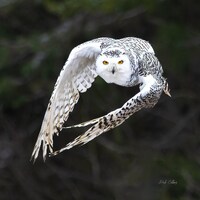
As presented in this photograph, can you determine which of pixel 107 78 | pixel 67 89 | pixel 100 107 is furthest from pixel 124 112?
pixel 100 107

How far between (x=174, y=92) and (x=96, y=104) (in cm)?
93

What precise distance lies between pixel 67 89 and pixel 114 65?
2.96 ft

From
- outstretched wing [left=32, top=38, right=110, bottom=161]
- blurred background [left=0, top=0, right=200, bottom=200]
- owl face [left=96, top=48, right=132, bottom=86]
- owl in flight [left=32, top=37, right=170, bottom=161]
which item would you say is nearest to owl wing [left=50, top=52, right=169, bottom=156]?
owl in flight [left=32, top=37, right=170, bottom=161]

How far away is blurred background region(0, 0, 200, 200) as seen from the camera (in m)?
9.97

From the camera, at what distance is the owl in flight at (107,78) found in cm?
566

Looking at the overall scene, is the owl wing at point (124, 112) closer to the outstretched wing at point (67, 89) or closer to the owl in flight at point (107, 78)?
Result: the owl in flight at point (107, 78)

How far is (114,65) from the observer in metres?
5.70

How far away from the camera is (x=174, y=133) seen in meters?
11.6

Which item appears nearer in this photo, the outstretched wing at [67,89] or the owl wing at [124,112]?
the owl wing at [124,112]

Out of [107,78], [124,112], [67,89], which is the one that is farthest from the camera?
[67,89]

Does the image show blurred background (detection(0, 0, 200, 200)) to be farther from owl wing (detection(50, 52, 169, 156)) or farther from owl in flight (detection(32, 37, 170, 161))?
owl wing (detection(50, 52, 169, 156))

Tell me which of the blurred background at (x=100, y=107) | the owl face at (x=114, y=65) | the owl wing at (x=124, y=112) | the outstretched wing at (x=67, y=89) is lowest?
the blurred background at (x=100, y=107)

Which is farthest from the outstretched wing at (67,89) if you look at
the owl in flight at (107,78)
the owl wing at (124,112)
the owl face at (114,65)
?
the owl wing at (124,112)

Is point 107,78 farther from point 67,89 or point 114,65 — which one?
point 67,89
